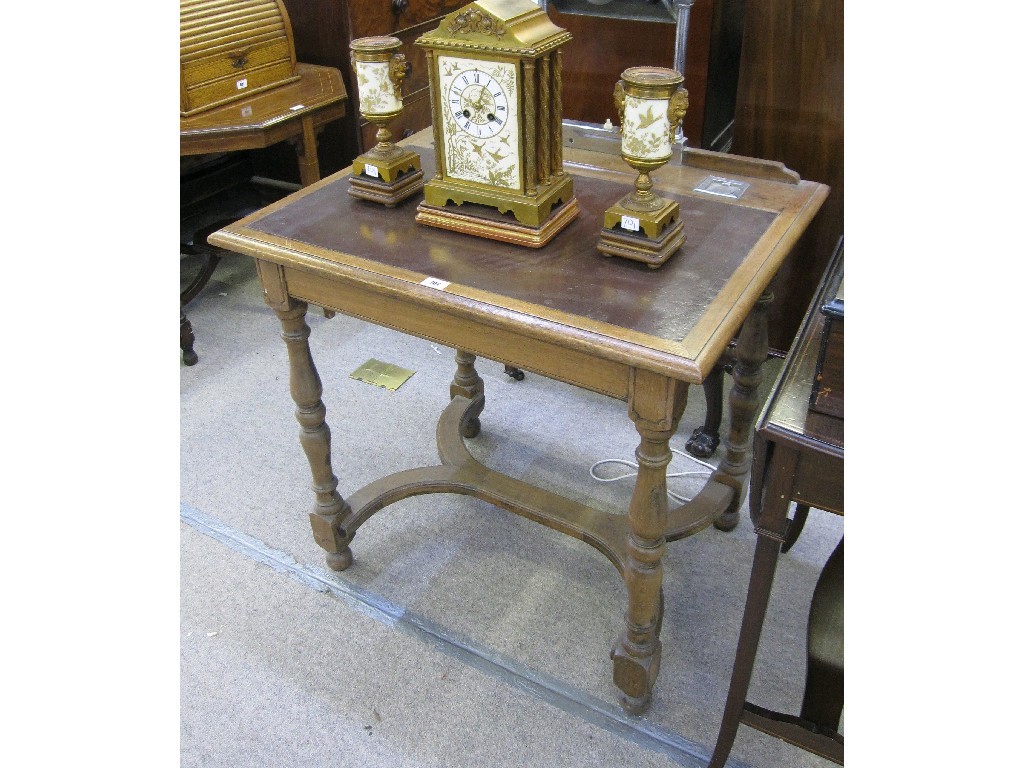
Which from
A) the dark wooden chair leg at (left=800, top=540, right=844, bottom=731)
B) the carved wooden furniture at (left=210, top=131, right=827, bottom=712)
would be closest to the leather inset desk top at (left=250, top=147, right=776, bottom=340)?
the carved wooden furniture at (left=210, top=131, right=827, bottom=712)

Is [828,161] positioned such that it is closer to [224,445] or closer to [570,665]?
[570,665]

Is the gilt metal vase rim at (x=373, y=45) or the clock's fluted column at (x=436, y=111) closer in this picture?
the clock's fluted column at (x=436, y=111)

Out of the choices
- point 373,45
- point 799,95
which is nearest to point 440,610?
point 373,45

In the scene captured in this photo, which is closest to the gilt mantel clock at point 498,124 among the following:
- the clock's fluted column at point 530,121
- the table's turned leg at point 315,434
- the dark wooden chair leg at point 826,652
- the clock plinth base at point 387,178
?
the clock's fluted column at point 530,121

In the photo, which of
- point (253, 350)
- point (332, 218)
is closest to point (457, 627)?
point (332, 218)

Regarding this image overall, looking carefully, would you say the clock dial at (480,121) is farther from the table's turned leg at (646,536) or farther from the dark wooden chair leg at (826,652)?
the dark wooden chair leg at (826,652)

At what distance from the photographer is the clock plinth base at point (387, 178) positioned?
158cm

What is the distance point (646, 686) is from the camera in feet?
5.24

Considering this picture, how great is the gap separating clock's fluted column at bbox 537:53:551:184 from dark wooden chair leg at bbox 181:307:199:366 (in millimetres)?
1817

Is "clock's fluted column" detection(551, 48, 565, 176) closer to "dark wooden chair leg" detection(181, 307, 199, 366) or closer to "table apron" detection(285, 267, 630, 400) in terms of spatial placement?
"table apron" detection(285, 267, 630, 400)

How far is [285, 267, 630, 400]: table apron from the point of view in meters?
1.26

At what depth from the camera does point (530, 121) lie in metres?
1.35

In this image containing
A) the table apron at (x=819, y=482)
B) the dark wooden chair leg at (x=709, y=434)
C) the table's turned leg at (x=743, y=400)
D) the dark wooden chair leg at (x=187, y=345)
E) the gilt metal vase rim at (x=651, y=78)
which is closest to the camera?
the table apron at (x=819, y=482)

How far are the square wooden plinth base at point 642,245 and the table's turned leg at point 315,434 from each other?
639mm
